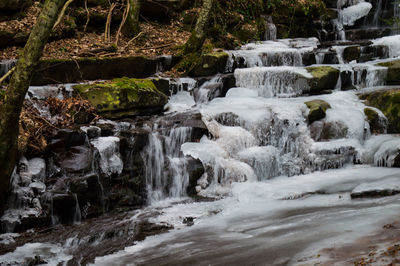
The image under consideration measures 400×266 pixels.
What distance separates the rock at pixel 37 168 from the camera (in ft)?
21.7

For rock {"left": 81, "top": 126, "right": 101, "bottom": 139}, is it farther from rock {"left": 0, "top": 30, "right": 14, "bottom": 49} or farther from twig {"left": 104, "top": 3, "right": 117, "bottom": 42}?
twig {"left": 104, "top": 3, "right": 117, "bottom": 42}

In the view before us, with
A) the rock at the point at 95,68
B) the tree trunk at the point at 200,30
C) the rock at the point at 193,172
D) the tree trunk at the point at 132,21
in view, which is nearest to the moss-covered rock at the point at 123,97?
the rock at the point at 95,68

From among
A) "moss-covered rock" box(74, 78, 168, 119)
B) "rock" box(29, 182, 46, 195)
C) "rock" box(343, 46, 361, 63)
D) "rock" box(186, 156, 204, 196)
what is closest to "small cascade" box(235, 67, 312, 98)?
"rock" box(343, 46, 361, 63)

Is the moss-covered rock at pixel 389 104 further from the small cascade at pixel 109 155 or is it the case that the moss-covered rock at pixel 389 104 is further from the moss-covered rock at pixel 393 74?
the small cascade at pixel 109 155

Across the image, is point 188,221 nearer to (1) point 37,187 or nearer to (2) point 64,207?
(2) point 64,207

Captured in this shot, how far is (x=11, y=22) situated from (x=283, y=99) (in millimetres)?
7656

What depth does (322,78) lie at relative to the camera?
11.4m

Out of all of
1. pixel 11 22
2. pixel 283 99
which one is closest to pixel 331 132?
pixel 283 99

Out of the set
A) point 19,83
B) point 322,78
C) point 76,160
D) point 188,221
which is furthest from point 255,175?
point 19,83

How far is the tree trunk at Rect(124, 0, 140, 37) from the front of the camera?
42.2 ft

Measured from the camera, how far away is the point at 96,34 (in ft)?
42.0

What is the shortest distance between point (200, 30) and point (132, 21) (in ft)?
7.78

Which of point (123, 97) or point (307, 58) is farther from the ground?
point (307, 58)

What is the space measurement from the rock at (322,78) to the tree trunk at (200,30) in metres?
3.31
